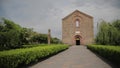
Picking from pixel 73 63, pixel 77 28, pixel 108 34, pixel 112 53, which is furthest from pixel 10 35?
pixel 77 28

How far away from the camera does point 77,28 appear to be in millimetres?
51438

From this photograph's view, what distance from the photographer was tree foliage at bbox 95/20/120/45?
103 ft

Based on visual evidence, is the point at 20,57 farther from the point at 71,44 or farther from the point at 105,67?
the point at 71,44

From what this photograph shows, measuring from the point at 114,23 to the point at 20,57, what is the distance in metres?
30.3

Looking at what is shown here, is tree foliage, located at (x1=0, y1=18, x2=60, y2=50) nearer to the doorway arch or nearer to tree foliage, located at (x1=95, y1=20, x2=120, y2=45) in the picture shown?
tree foliage, located at (x1=95, y1=20, x2=120, y2=45)

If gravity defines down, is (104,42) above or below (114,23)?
below

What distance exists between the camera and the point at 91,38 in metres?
50.5

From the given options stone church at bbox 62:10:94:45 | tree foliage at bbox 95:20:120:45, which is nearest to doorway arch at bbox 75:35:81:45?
stone church at bbox 62:10:94:45

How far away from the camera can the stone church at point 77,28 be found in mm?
50906

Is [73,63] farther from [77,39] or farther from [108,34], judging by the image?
[77,39]

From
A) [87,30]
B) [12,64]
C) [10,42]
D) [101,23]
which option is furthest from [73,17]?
[12,64]

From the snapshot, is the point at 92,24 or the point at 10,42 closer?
the point at 10,42

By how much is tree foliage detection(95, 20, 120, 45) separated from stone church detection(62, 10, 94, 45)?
14.5 meters

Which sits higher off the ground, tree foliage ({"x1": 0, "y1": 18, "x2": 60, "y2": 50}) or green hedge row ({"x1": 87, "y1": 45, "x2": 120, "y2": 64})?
tree foliage ({"x1": 0, "y1": 18, "x2": 60, "y2": 50})
